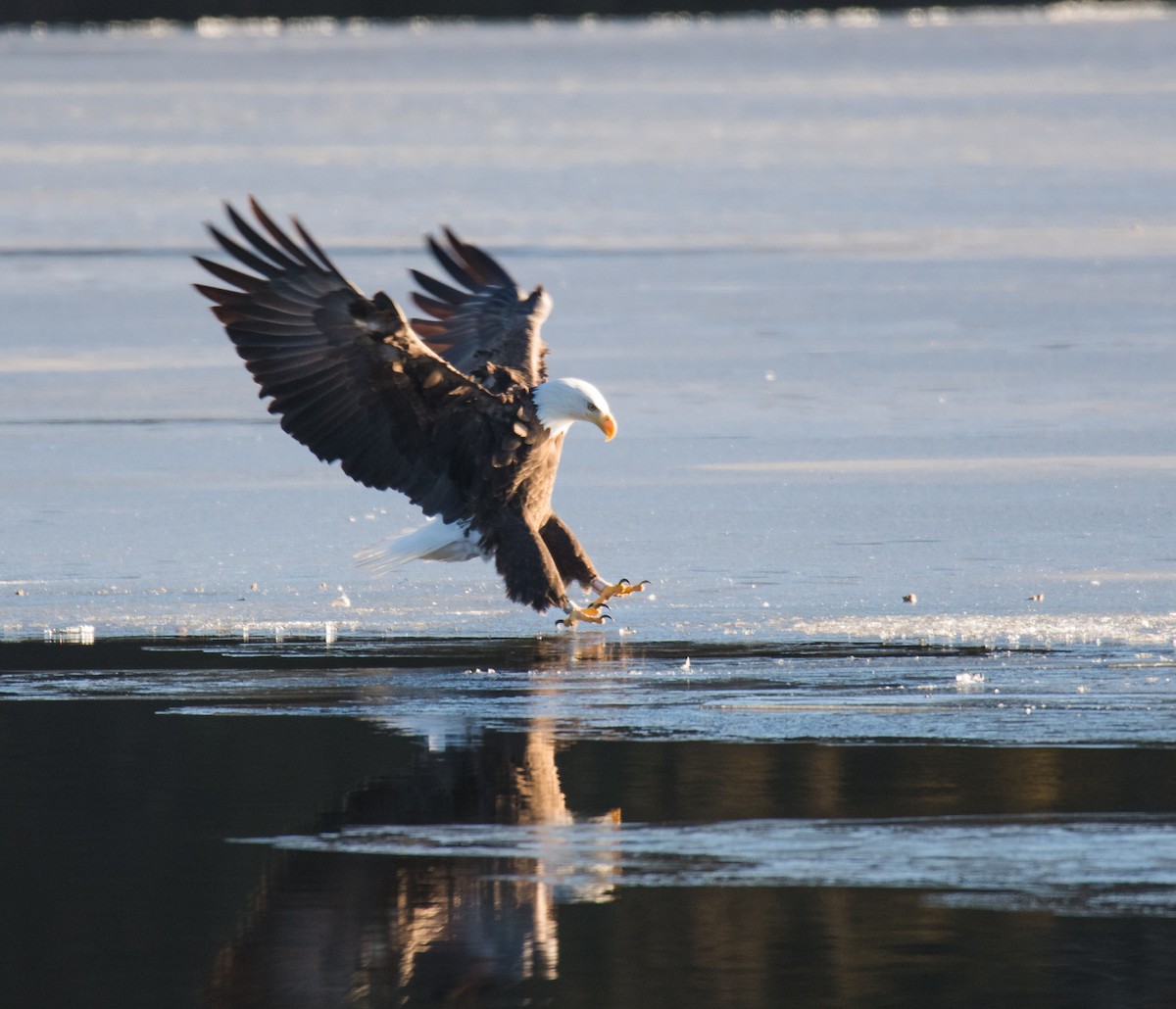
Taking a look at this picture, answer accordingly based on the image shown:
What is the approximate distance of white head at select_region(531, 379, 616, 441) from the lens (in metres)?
6.38

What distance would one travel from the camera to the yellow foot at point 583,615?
6.39m

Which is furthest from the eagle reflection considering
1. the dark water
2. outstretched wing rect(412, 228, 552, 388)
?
outstretched wing rect(412, 228, 552, 388)

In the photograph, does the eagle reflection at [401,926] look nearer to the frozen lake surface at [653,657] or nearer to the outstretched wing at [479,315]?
the frozen lake surface at [653,657]

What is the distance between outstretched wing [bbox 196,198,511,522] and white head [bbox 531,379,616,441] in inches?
4.3

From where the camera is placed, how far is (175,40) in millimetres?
58406

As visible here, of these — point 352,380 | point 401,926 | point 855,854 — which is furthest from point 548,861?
point 352,380

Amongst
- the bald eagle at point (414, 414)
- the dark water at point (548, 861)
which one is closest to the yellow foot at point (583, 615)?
the bald eagle at point (414, 414)

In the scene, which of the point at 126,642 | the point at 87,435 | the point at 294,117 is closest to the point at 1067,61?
the point at 294,117

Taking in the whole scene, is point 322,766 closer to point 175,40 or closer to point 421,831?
point 421,831

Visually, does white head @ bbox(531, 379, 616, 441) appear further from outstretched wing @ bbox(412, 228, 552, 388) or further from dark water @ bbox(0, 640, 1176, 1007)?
dark water @ bbox(0, 640, 1176, 1007)

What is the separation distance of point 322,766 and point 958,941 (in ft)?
5.09

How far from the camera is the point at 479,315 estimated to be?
7527 millimetres

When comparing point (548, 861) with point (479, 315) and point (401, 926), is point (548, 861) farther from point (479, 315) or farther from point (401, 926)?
point (479, 315)

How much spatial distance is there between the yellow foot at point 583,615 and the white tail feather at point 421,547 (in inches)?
13.1
